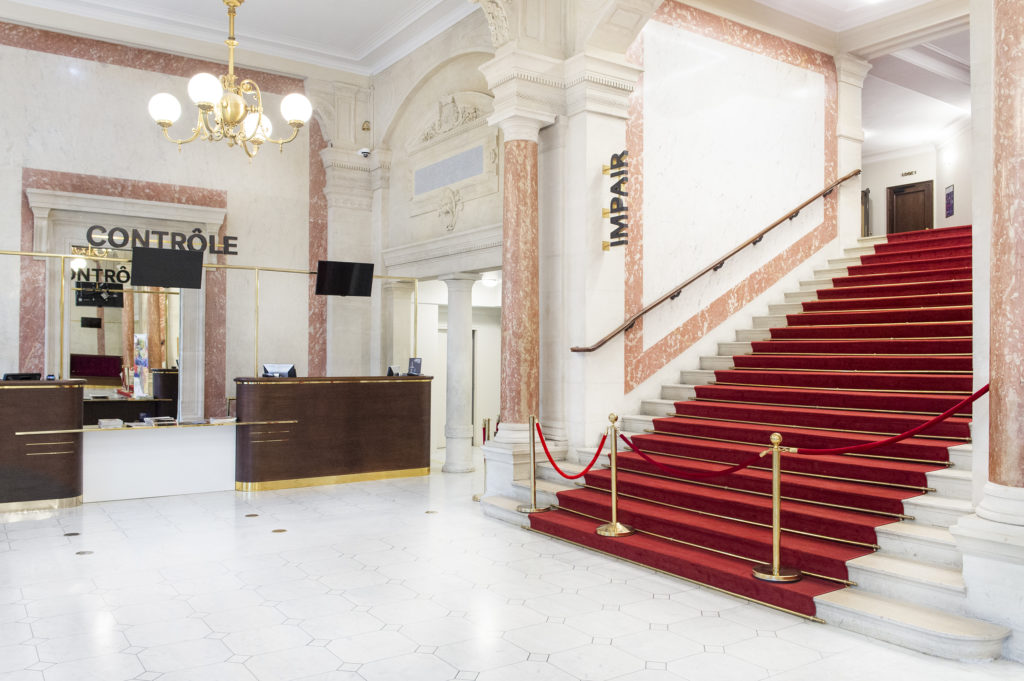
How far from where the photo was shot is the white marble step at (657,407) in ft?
26.0

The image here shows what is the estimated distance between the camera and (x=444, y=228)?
1030 cm

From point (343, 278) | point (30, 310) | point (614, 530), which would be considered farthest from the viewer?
point (343, 278)

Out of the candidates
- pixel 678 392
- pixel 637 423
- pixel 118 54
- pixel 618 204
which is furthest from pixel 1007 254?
pixel 118 54

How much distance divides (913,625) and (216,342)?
367 inches

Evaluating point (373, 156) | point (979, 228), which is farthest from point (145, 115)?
point (979, 228)

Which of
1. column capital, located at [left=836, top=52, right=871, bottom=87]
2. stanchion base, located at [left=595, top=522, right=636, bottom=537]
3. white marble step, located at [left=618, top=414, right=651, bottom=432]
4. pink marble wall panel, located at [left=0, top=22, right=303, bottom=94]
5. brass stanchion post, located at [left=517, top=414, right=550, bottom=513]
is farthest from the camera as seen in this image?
column capital, located at [left=836, top=52, right=871, bottom=87]

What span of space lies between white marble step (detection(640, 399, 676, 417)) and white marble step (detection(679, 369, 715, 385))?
1.32ft

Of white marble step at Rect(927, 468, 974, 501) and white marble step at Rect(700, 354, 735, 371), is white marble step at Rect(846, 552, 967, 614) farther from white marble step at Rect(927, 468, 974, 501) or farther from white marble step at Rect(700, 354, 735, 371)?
white marble step at Rect(700, 354, 735, 371)

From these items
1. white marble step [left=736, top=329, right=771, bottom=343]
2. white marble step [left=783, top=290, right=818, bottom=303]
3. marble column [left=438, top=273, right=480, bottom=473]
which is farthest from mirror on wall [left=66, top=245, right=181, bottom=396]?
white marble step [left=783, top=290, right=818, bottom=303]

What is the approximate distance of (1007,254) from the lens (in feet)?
13.2

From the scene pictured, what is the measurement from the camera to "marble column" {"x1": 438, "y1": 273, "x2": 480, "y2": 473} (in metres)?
10.1

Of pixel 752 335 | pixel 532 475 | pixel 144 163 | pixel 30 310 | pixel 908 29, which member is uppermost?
pixel 908 29

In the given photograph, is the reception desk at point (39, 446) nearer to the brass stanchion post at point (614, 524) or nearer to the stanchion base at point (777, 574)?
the brass stanchion post at point (614, 524)

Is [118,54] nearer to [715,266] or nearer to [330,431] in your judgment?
[330,431]
